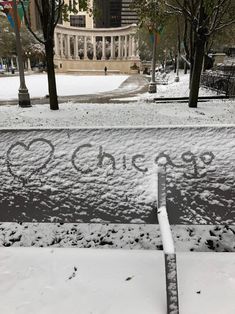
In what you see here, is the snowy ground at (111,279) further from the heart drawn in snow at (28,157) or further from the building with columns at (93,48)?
the building with columns at (93,48)

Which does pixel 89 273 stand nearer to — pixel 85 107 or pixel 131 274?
pixel 131 274

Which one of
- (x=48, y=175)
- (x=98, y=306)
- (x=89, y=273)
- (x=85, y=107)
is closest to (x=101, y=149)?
(x=48, y=175)

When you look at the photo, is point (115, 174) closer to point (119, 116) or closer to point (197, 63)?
point (119, 116)

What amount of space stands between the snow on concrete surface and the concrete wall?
31cm

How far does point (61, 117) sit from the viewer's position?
890 cm

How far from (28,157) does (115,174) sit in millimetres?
725

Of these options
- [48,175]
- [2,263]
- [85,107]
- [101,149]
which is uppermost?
[101,149]

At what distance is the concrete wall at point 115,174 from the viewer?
8.05ft

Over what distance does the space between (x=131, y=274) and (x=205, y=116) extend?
731cm

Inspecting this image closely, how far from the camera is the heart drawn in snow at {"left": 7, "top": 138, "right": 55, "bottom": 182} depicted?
2.55 meters

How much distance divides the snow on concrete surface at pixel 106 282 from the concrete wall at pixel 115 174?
0.31 metres

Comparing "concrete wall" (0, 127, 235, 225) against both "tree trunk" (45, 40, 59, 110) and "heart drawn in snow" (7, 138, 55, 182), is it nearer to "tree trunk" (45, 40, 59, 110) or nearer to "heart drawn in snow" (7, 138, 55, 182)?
"heart drawn in snow" (7, 138, 55, 182)

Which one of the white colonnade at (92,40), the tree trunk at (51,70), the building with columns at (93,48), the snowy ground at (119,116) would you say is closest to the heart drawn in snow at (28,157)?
the snowy ground at (119,116)

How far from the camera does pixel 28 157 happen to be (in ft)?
8.44
